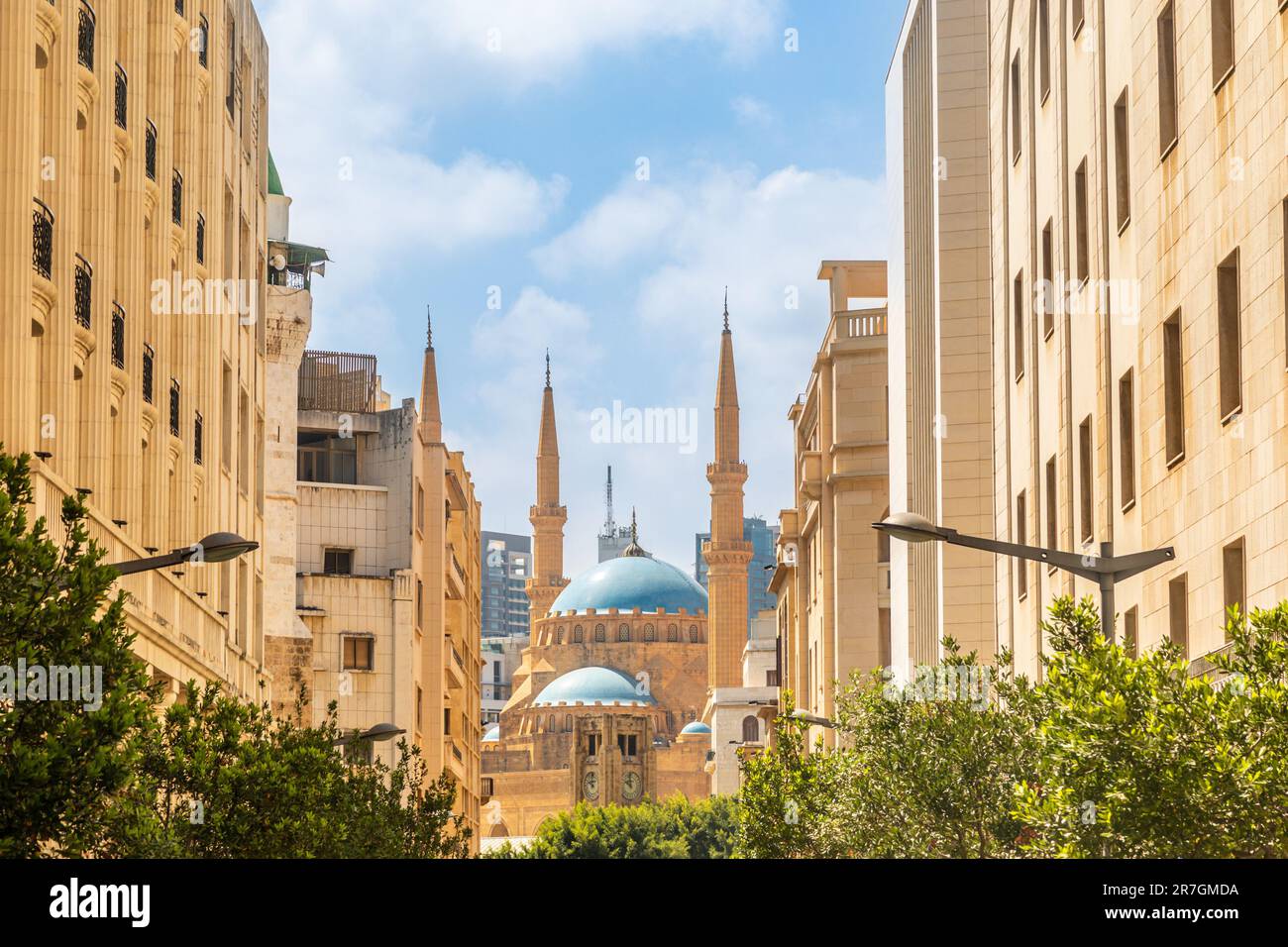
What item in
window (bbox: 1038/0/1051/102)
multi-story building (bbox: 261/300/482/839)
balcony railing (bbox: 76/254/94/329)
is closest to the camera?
balcony railing (bbox: 76/254/94/329)

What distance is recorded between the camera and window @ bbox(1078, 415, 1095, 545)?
2858cm

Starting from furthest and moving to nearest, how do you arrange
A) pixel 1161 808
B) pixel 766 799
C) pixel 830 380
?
pixel 830 380, pixel 766 799, pixel 1161 808

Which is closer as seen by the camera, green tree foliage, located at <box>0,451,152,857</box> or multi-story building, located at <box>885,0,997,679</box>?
green tree foliage, located at <box>0,451,152,857</box>

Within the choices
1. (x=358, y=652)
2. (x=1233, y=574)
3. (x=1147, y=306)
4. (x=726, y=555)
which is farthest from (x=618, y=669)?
(x=1233, y=574)

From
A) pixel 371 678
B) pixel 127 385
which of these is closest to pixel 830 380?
pixel 371 678

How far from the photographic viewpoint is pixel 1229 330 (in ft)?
70.0

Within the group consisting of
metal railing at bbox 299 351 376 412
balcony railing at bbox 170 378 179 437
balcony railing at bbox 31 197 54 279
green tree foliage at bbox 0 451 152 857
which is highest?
metal railing at bbox 299 351 376 412

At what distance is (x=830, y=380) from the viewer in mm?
61625

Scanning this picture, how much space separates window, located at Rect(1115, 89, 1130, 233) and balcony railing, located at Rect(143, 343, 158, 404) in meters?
15.8

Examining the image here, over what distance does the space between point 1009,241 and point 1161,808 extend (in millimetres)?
22555

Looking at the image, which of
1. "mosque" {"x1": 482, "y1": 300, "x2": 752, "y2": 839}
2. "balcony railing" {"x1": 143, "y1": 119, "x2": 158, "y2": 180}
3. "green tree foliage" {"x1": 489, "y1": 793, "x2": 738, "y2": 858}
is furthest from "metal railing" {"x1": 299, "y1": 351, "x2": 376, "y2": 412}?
"mosque" {"x1": 482, "y1": 300, "x2": 752, "y2": 839}

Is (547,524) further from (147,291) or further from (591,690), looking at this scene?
(147,291)

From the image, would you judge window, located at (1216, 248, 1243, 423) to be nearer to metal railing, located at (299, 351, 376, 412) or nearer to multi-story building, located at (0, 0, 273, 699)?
multi-story building, located at (0, 0, 273, 699)
